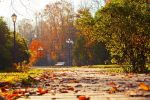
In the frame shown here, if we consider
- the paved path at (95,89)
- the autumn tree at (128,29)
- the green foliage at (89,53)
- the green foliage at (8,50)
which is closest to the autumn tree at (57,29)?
the green foliage at (89,53)

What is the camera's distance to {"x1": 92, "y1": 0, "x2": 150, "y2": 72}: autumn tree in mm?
22516

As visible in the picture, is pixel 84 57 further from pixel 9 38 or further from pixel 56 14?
pixel 9 38

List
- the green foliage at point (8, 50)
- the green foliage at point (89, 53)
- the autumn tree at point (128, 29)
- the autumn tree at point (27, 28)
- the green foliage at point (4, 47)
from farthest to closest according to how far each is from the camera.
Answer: the autumn tree at point (27, 28) < the green foliage at point (89, 53) < the green foliage at point (8, 50) < the green foliage at point (4, 47) < the autumn tree at point (128, 29)

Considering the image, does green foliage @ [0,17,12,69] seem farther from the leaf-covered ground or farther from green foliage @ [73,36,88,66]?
green foliage @ [73,36,88,66]

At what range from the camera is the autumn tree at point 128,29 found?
73.9 feet

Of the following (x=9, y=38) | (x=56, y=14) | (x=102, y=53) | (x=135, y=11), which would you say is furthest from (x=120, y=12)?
(x=56, y=14)

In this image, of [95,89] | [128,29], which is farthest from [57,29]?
[95,89]

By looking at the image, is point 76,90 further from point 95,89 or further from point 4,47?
point 4,47

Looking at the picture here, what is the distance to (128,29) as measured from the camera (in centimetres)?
2256

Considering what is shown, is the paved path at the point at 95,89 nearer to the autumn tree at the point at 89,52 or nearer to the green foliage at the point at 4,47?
the green foliage at the point at 4,47

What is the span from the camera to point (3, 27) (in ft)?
121

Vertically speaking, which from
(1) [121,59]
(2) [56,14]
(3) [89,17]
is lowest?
(1) [121,59]

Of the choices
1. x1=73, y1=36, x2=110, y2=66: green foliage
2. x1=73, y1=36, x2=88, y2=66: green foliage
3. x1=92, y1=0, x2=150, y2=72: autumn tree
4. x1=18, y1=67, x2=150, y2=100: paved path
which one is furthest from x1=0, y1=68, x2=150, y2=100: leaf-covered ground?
x1=73, y1=36, x2=88, y2=66: green foliage

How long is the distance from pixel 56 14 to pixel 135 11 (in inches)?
2746
